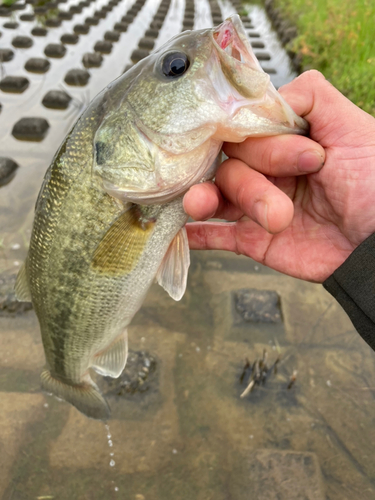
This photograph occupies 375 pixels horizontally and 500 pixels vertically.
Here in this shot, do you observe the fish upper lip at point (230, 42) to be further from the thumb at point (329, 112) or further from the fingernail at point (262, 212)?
the fingernail at point (262, 212)

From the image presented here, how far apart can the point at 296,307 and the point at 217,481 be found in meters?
1.48

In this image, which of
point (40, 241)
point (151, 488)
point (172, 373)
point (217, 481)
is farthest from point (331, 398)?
point (40, 241)

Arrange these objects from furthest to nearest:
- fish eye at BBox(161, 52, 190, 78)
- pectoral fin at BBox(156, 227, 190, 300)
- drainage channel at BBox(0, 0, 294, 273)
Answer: drainage channel at BBox(0, 0, 294, 273) < pectoral fin at BBox(156, 227, 190, 300) < fish eye at BBox(161, 52, 190, 78)

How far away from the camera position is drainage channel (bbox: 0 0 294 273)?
3.74 meters

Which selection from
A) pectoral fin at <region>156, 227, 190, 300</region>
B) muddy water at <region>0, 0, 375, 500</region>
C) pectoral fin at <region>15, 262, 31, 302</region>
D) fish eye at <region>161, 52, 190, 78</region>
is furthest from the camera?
muddy water at <region>0, 0, 375, 500</region>

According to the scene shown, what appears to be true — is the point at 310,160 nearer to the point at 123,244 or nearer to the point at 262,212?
the point at 262,212

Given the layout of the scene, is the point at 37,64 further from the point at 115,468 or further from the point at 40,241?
the point at 115,468

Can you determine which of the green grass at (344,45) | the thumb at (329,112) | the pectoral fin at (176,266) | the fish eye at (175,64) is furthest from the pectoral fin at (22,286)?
the green grass at (344,45)

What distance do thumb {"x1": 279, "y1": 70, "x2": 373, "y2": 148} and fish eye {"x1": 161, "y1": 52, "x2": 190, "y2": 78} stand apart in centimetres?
42

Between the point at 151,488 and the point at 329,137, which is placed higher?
the point at 329,137

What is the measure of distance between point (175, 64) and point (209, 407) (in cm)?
215

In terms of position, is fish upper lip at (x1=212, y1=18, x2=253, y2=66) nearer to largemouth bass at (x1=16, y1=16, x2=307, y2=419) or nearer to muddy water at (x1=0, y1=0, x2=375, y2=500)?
largemouth bass at (x1=16, y1=16, x2=307, y2=419)

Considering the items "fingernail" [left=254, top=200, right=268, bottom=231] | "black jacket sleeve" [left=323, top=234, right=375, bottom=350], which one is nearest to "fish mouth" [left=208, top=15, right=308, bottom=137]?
"fingernail" [left=254, top=200, right=268, bottom=231]

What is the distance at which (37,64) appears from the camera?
18.7 ft
